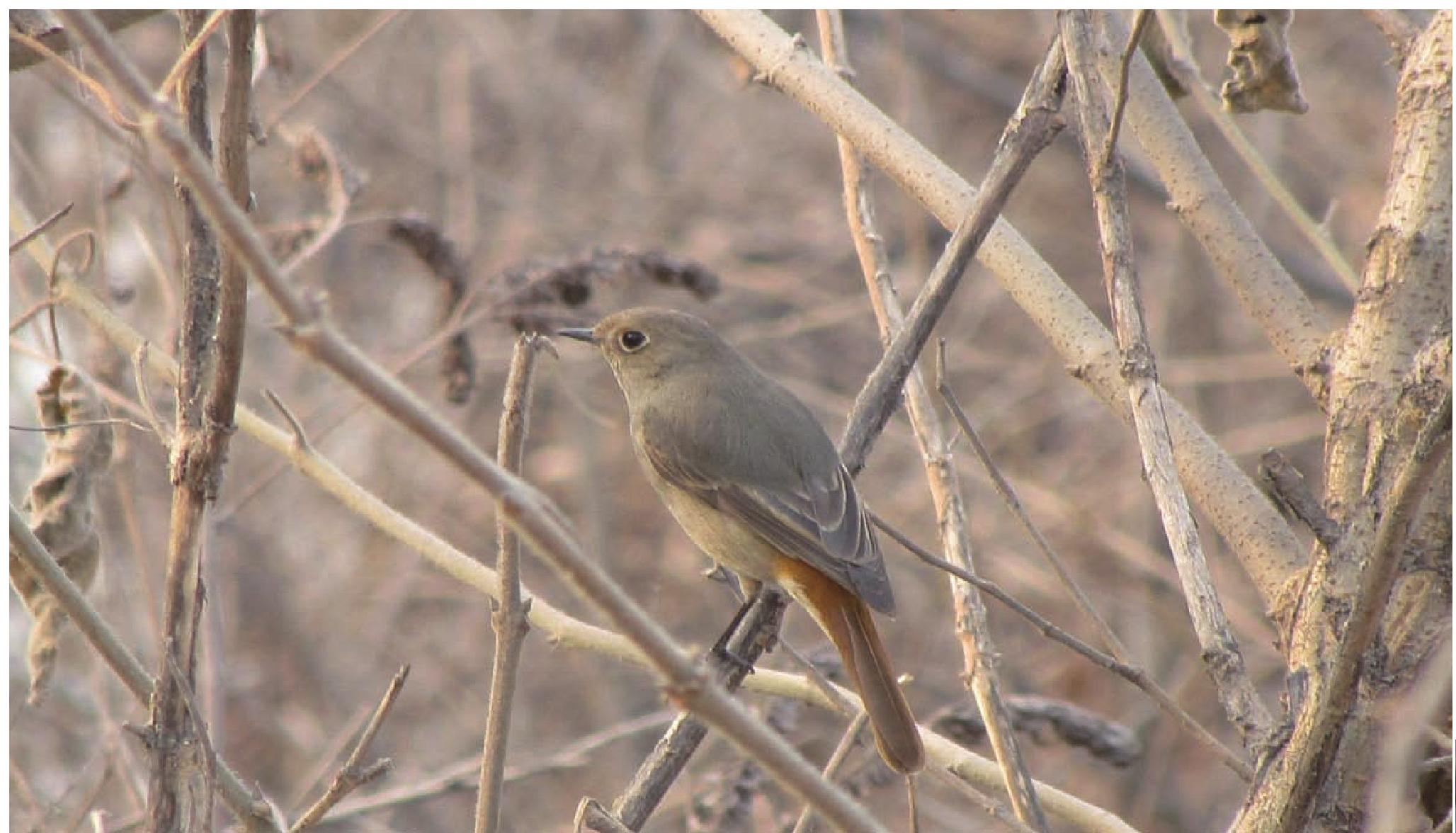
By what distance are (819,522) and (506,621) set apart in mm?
2061

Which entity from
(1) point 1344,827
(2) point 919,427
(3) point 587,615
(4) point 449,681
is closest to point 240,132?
(2) point 919,427

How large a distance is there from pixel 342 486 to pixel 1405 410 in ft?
5.82

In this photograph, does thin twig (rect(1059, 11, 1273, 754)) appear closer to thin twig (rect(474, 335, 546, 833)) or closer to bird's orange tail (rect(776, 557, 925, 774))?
bird's orange tail (rect(776, 557, 925, 774))

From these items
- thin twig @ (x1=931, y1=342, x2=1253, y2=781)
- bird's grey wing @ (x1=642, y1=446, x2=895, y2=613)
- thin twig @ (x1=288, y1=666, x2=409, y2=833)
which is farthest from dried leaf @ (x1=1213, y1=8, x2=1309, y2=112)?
thin twig @ (x1=288, y1=666, x2=409, y2=833)

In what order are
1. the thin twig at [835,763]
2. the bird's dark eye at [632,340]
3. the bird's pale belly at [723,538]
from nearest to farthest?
the thin twig at [835,763] → the bird's pale belly at [723,538] → the bird's dark eye at [632,340]

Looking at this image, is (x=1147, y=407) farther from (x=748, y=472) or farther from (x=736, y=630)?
(x=748, y=472)

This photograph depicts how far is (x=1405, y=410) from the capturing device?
2.22m

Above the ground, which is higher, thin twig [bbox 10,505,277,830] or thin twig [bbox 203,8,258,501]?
thin twig [bbox 203,8,258,501]

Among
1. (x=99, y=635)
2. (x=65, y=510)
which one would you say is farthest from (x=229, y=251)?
(x=65, y=510)

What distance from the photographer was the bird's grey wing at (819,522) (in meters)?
3.75

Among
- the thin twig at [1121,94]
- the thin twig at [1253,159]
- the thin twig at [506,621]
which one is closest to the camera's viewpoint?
the thin twig at [506,621]

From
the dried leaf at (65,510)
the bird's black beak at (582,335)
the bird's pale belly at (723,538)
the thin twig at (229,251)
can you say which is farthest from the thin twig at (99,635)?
the bird's black beak at (582,335)

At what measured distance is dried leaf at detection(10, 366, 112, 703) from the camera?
2496mm

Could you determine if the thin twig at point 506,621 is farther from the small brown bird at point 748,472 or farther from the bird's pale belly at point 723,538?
the bird's pale belly at point 723,538
